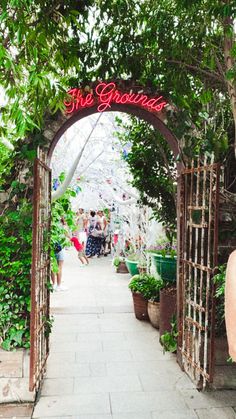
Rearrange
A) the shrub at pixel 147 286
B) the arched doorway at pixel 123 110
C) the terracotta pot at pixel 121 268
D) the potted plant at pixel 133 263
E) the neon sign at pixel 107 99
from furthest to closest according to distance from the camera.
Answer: the terracotta pot at pixel 121 268, the potted plant at pixel 133 263, the shrub at pixel 147 286, the neon sign at pixel 107 99, the arched doorway at pixel 123 110

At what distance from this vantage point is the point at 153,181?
5.86 meters

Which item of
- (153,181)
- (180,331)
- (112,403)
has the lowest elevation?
(112,403)

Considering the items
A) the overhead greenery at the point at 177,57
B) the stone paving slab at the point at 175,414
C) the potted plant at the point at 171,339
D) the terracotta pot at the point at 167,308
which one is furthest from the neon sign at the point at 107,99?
the stone paving slab at the point at 175,414

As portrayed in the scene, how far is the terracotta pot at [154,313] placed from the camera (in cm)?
569

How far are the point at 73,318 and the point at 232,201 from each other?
3.35m

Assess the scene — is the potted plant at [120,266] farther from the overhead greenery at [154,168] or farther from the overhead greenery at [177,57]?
the overhead greenery at [177,57]

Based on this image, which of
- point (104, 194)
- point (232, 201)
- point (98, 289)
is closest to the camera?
point (232, 201)

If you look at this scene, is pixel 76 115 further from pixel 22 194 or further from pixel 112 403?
pixel 112 403

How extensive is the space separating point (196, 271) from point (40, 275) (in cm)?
160

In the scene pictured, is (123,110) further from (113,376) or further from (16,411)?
(16,411)

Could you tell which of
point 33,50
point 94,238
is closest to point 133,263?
point 94,238

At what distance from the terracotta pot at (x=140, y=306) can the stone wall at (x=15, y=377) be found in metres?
2.22

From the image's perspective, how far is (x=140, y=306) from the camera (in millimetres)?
6188

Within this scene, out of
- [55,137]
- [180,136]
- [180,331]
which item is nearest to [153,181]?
[180,136]
